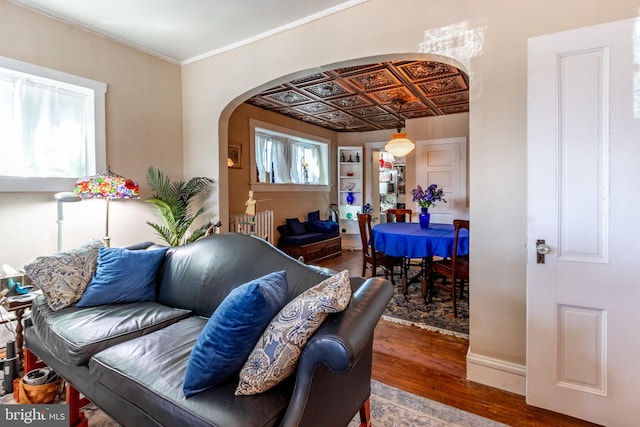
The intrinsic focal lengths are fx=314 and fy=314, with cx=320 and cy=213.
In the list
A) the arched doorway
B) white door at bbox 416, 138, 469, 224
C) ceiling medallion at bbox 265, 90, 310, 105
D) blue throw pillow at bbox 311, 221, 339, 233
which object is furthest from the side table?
white door at bbox 416, 138, 469, 224

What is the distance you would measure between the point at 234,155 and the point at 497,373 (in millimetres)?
4226

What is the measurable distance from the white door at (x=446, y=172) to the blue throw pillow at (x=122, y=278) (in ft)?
15.2

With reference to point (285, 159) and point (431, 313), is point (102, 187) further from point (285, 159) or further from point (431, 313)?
point (285, 159)

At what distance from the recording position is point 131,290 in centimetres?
218

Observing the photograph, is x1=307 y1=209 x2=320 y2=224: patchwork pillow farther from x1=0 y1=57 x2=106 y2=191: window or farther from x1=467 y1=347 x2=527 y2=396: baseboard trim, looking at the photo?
x1=467 y1=347 x2=527 y2=396: baseboard trim

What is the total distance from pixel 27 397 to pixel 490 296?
275cm

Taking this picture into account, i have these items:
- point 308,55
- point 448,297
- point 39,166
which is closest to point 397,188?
point 448,297

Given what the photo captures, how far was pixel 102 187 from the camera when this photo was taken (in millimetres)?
2631

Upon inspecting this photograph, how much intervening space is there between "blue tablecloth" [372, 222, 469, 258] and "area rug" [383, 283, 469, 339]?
525 millimetres

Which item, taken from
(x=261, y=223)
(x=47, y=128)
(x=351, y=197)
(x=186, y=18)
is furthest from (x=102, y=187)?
(x=351, y=197)

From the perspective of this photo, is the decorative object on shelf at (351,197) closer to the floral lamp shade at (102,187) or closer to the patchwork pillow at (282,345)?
the floral lamp shade at (102,187)

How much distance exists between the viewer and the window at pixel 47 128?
2.53 m

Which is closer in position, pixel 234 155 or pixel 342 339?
pixel 342 339

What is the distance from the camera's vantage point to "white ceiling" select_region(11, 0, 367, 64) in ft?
8.42
